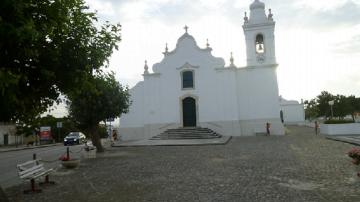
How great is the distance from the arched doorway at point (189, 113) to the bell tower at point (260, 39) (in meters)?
5.98

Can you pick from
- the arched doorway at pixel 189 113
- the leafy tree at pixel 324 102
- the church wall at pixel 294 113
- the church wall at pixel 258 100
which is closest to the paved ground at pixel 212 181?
the church wall at pixel 258 100

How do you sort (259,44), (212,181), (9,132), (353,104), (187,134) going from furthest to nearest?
(353,104) → (9,132) → (259,44) → (187,134) → (212,181)

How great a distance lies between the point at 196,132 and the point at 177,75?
6.08 m

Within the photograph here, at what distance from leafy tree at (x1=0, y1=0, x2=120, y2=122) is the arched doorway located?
81.7ft

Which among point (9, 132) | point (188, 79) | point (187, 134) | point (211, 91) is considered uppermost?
point (188, 79)

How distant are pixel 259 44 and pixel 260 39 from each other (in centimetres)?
49

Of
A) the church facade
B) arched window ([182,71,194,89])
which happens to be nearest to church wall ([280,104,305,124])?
the church facade

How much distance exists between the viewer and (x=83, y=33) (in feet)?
29.0

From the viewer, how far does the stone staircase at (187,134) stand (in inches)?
1221

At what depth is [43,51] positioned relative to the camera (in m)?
8.04

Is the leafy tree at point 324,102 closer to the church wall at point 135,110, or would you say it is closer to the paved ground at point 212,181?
the church wall at point 135,110

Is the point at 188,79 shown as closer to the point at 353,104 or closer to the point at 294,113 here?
the point at 294,113

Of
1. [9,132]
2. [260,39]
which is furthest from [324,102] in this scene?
[9,132]

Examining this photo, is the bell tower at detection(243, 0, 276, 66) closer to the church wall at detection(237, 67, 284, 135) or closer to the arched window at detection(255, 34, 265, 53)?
the arched window at detection(255, 34, 265, 53)
